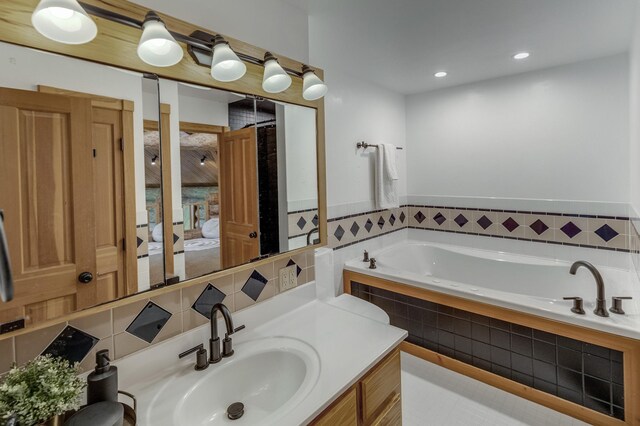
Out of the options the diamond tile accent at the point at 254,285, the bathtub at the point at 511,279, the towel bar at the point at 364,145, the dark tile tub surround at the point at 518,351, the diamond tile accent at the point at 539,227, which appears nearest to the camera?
the diamond tile accent at the point at 254,285

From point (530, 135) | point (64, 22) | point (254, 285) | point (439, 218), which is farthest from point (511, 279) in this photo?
point (64, 22)

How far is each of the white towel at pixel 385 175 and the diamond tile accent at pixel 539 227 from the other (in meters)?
1.33

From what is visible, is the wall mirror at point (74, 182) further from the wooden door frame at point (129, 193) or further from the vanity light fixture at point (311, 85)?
the vanity light fixture at point (311, 85)

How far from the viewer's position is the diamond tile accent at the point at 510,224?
3.04 meters

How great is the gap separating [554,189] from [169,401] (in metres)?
3.32

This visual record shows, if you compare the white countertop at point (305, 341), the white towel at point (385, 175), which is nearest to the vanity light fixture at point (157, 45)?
the white countertop at point (305, 341)

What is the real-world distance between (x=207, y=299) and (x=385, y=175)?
2.36 meters

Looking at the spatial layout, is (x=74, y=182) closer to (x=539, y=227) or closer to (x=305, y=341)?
(x=305, y=341)

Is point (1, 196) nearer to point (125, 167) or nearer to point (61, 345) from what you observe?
point (125, 167)

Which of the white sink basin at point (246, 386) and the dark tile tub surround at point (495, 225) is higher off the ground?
the dark tile tub surround at point (495, 225)

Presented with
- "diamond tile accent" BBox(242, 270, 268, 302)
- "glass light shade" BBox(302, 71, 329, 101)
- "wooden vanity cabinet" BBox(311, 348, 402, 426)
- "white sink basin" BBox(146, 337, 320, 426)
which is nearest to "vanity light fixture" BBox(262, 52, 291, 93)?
"glass light shade" BBox(302, 71, 329, 101)

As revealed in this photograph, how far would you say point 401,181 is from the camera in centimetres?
371

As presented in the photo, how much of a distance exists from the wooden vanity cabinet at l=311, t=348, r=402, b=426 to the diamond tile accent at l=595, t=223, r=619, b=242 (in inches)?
95.7

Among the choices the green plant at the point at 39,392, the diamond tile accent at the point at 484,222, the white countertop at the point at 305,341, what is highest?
the diamond tile accent at the point at 484,222
